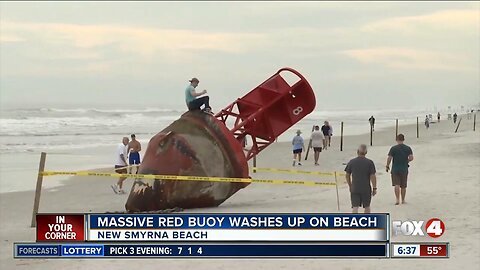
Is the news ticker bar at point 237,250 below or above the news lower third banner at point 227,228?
below

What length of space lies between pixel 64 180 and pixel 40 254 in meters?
13.4

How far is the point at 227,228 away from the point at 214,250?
15.6 inches

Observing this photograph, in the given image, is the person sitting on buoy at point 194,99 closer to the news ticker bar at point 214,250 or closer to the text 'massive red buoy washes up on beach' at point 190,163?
the text 'massive red buoy washes up on beach' at point 190,163

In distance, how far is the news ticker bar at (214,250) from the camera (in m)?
8.01

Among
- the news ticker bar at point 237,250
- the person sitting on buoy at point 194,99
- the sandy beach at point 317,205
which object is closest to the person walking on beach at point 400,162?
the sandy beach at point 317,205

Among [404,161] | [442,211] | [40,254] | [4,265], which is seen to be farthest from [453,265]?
[4,265]

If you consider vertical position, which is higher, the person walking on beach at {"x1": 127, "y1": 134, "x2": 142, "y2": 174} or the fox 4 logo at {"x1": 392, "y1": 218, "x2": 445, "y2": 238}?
the person walking on beach at {"x1": 127, "y1": 134, "x2": 142, "y2": 174}

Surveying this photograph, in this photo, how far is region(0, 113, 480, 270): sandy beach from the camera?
884 centimetres

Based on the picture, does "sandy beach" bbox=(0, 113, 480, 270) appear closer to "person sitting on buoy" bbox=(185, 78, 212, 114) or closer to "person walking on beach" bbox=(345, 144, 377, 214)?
"person walking on beach" bbox=(345, 144, 377, 214)

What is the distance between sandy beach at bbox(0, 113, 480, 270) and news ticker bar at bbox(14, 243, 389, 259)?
319mm

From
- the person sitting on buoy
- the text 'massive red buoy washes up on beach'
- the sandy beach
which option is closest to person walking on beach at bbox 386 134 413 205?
the sandy beach

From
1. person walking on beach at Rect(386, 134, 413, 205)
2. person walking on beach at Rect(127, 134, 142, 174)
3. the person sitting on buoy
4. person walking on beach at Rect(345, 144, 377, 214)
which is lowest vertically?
person walking on beach at Rect(345, 144, 377, 214)

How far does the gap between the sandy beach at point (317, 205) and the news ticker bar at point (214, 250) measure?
1.05 ft

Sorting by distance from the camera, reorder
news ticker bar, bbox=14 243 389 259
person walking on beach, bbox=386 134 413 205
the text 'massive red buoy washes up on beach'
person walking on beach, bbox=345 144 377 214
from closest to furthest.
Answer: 1. news ticker bar, bbox=14 243 389 259
2. person walking on beach, bbox=345 144 377 214
3. the text 'massive red buoy washes up on beach'
4. person walking on beach, bbox=386 134 413 205
